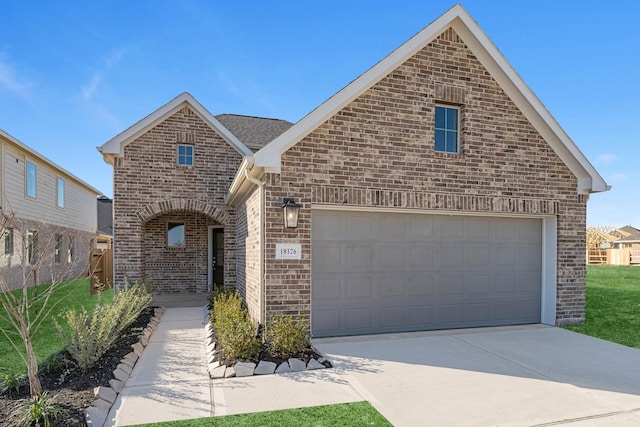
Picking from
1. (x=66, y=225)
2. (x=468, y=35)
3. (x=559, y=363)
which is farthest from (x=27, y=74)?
(x=559, y=363)

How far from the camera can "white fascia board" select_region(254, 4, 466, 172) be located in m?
6.47

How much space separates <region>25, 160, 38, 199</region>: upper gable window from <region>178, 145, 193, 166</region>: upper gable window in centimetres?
915

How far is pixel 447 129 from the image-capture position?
26.1ft

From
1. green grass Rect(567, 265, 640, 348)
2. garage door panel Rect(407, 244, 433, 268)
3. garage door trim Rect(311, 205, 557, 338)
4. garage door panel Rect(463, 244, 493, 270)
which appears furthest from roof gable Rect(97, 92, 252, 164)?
green grass Rect(567, 265, 640, 348)

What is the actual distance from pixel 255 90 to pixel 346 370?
11.0 meters

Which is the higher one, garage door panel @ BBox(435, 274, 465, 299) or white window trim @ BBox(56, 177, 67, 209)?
white window trim @ BBox(56, 177, 67, 209)

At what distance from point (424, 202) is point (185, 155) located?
7409 mm

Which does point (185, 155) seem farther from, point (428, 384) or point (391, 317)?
point (428, 384)

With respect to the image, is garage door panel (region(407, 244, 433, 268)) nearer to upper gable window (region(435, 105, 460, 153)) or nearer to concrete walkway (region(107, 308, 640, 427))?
concrete walkway (region(107, 308, 640, 427))

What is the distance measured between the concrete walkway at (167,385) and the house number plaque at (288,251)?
2.07 m

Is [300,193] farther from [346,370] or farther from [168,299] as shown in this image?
[168,299]

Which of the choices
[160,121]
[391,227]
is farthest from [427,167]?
[160,121]

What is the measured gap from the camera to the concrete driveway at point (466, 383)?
4.12 m

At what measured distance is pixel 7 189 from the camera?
46.5 feet
